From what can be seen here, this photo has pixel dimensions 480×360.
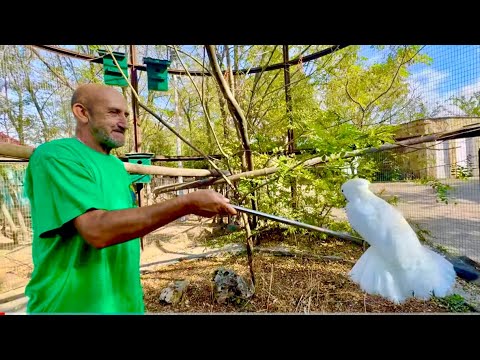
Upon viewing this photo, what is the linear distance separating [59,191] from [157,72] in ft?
4.75

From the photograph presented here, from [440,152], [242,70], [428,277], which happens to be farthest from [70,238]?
[440,152]

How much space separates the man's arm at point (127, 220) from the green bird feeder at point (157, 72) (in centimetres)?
146

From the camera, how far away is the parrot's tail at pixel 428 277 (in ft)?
2.67

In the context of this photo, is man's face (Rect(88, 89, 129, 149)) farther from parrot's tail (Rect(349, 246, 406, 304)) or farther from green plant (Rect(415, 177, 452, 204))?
green plant (Rect(415, 177, 452, 204))

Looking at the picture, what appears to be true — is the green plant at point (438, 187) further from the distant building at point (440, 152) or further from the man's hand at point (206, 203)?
the man's hand at point (206, 203)

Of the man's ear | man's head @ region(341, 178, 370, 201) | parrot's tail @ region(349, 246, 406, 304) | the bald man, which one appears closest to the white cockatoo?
parrot's tail @ region(349, 246, 406, 304)

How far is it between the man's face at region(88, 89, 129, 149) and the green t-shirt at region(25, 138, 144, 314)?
0.19ft

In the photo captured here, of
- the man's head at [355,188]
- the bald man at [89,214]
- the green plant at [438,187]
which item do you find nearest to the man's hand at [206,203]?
the bald man at [89,214]

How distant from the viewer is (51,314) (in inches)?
24.6

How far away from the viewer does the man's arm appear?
52 cm

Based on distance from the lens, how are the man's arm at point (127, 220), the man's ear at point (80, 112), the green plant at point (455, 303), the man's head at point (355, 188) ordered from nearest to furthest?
the man's arm at point (127, 220), the man's ear at point (80, 112), the man's head at point (355, 188), the green plant at point (455, 303)

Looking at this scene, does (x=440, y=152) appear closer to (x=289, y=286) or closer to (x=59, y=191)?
(x=289, y=286)

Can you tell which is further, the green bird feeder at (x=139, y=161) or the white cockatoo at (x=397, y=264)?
the green bird feeder at (x=139, y=161)
